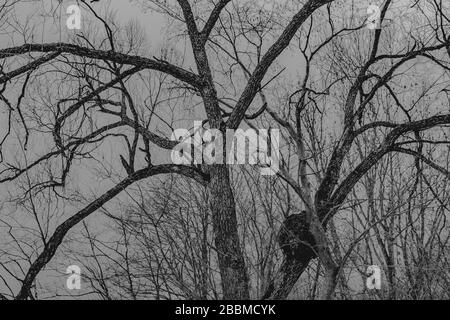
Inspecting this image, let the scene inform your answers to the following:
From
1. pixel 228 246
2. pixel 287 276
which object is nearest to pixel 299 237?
pixel 287 276

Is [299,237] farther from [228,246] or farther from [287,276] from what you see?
[228,246]

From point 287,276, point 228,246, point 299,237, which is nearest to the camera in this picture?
point 228,246

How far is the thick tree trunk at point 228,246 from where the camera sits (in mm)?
10281

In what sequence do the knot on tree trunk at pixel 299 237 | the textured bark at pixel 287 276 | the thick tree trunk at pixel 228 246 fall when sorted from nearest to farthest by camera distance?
the thick tree trunk at pixel 228 246 < the textured bark at pixel 287 276 < the knot on tree trunk at pixel 299 237

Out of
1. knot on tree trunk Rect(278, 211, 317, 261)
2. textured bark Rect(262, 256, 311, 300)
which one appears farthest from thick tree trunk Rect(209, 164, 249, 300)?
knot on tree trunk Rect(278, 211, 317, 261)

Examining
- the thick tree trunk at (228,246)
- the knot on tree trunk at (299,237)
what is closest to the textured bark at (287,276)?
the knot on tree trunk at (299,237)

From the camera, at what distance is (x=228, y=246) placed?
10438 mm

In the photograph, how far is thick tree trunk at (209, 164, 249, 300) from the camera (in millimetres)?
10281

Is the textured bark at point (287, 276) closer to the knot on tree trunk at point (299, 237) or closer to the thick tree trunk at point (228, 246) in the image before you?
the knot on tree trunk at point (299, 237)

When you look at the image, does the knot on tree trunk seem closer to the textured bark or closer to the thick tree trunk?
the textured bark

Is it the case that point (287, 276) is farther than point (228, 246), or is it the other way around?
point (287, 276)

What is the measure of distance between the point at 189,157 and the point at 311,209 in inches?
118
